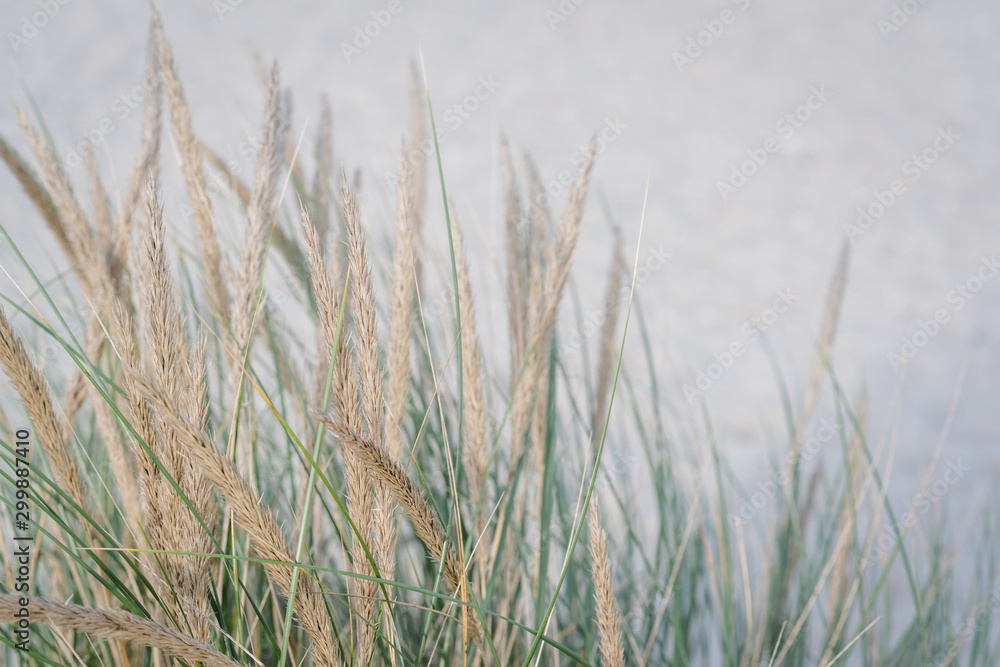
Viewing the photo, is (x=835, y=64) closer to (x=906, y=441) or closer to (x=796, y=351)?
(x=796, y=351)

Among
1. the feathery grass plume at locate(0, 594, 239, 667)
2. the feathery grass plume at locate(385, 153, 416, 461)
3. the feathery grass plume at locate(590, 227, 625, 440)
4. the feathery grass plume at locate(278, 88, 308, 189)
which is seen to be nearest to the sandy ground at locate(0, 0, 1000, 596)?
the feathery grass plume at locate(278, 88, 308, 189)

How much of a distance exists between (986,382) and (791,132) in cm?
72

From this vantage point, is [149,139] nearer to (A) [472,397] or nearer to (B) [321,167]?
(B) [321,167]

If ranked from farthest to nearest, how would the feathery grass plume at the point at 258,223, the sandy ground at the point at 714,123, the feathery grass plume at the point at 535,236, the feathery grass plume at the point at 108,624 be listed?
the sandy ground at the point at 714,123
the feathery grass plume at the point at 535,236
the feathery grass plume at the point at 258,223
the feathery grass plume at the point at 108,624

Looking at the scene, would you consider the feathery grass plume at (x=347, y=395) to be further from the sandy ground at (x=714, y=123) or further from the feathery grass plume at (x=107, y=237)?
the sandy ground at (x=714, y=123)

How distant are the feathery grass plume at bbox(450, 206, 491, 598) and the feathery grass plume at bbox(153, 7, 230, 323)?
136 mm

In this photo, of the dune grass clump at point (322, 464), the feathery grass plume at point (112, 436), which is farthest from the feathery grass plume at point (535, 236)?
the feathery grass plume at point (112, 436)

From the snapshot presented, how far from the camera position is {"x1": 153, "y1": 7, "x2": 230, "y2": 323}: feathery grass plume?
0.34 m

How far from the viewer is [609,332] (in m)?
0.49

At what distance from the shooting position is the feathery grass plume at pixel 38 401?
0.24 meters

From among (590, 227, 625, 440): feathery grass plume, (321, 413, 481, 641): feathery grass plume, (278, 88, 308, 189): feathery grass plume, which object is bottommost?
(321, 413, 481, 641): feathery grass plume

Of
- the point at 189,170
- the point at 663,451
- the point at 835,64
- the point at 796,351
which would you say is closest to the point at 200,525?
the point at 189,170

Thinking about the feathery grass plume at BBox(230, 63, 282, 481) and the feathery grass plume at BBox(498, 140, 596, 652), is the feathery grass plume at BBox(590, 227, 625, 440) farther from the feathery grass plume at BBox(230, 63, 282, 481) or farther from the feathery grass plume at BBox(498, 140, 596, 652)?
the feathery grass plume at BBox(230, 63, 282, 481)

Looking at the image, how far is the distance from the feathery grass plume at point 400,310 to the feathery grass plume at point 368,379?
0.03 m
